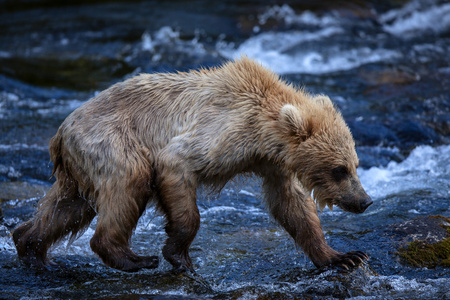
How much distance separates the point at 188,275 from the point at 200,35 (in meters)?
10.3

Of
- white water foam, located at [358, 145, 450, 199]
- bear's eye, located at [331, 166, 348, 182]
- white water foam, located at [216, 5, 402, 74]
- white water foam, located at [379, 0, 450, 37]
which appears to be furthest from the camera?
white water foam, located at [379, 0, 450, 37]

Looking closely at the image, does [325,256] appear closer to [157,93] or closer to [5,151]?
[157,93]

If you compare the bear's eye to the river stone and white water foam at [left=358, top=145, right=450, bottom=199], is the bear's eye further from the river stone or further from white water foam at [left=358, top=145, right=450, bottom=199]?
white water foam at [left=358, top=145, right=450, bottom=199]

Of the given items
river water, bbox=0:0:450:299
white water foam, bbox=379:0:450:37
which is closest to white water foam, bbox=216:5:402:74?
river water, bbox=0:0:450:299

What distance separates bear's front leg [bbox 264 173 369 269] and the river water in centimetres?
15

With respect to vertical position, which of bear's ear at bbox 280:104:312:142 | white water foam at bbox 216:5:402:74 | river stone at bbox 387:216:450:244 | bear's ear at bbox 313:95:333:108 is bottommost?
river stone at bbox 387:216:450:244

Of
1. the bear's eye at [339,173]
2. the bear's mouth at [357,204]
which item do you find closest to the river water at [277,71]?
the bear's mouth at [357,204]

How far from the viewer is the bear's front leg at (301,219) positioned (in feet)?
16.7

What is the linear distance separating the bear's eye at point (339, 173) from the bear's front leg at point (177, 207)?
1.23 meters

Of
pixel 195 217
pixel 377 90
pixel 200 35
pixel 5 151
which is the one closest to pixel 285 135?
pixel 195 217

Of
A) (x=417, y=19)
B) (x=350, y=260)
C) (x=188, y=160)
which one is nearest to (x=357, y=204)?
(x=350, y=260)

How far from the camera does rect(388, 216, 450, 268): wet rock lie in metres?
5.21

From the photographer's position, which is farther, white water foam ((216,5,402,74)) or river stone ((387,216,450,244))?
white water foam ((216,5,402,74))

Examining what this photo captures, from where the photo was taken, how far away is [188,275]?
505 cm
